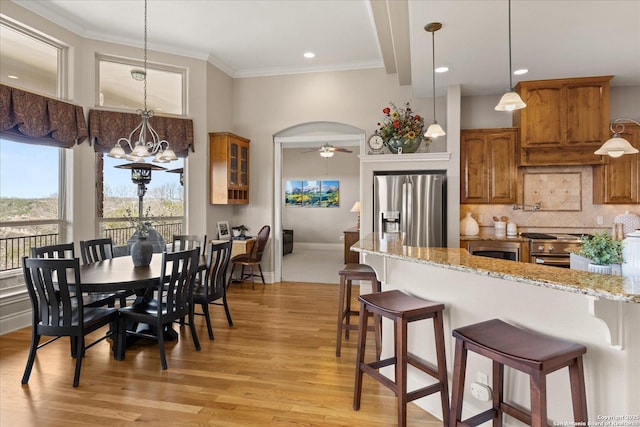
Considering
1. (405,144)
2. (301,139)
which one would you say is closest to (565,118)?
(405,144)

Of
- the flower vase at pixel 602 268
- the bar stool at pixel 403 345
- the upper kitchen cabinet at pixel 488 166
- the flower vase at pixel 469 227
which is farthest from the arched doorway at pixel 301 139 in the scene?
the flower vase at pixel 602 268

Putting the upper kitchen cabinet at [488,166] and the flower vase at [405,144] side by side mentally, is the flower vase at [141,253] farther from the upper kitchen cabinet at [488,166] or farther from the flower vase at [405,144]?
the upper kitchen cabinet at [488,166]

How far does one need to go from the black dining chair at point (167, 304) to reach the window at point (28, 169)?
192 centimetres

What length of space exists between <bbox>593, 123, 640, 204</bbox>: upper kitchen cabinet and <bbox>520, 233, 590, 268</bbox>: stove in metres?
0.78

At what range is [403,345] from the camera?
2.00 m

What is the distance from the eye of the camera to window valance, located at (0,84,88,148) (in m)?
3.71

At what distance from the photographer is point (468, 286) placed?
212cm

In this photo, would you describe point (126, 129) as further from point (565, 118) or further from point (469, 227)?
point (565, 118)

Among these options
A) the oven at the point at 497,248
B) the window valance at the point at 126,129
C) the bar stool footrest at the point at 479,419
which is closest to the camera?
the bar stool footrest at the point at 479,419

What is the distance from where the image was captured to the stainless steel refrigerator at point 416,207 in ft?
15.5

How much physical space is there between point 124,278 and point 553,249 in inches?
178

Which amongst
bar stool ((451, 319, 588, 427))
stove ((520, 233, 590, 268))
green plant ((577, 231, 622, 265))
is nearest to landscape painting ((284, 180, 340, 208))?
stove ((520, 233, 590, 268))

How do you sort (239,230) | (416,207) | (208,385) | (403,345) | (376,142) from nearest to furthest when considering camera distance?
(403,345)
(208,385)
(416,207)
(376,142)
(239,230)

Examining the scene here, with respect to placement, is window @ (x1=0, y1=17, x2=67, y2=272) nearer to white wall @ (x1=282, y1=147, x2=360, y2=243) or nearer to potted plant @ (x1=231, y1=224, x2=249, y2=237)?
potted plant @ (x1=231, y1=224, x2=249, y2=237)
